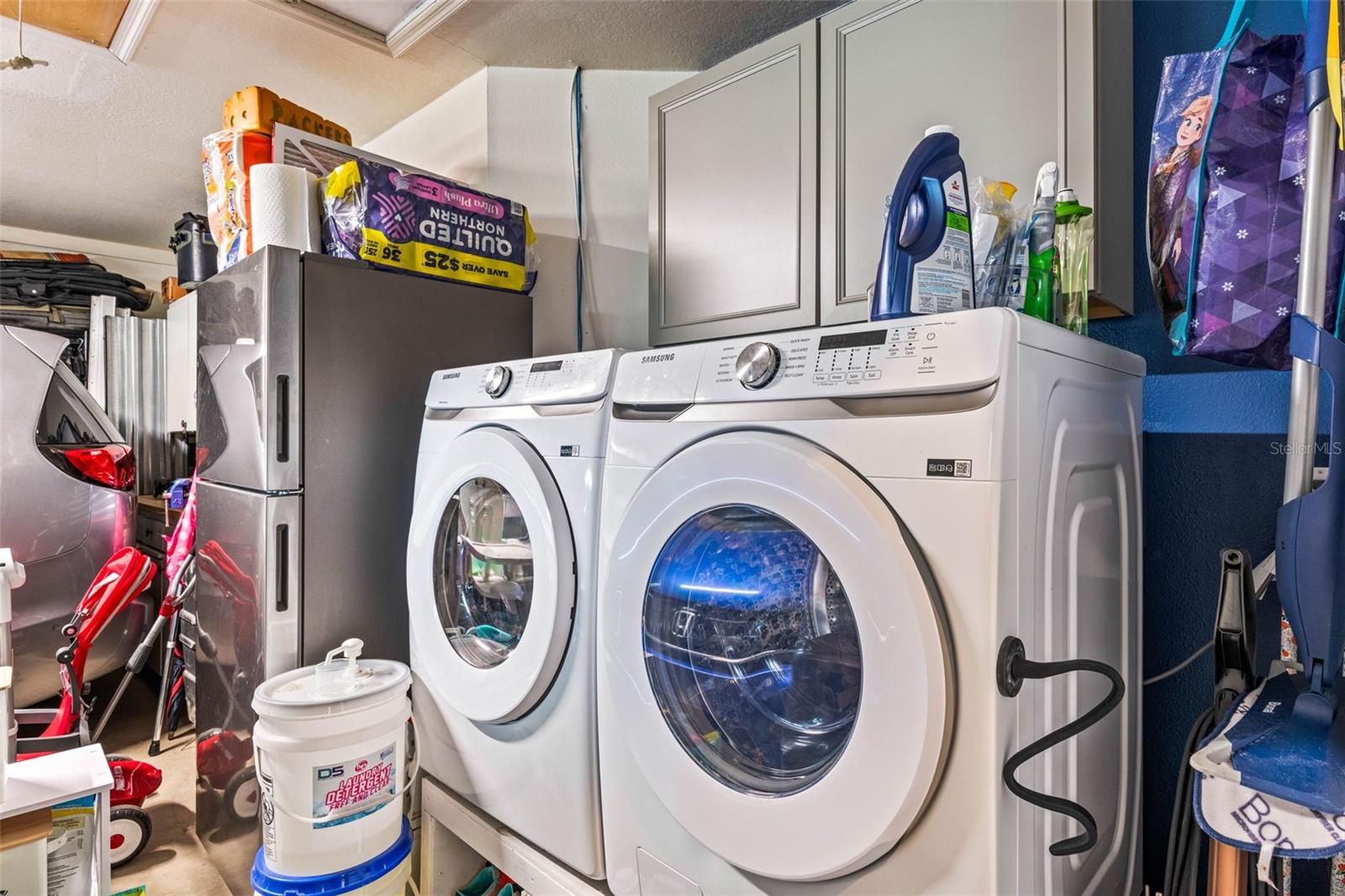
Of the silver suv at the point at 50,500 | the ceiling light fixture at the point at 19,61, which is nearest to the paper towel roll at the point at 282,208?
the ceiling light fixture at the point at 19,61

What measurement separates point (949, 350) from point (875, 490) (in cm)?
19

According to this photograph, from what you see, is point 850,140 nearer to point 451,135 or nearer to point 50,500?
point 451,135

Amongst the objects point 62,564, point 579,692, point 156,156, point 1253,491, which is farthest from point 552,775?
point 156,156

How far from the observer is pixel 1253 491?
1228 mm

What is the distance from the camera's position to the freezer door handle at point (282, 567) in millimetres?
1567

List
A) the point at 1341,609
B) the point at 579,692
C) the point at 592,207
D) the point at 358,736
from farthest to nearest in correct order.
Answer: the point at 592,207
the point at 358,736
the point at 579,692
the point at 1341,609

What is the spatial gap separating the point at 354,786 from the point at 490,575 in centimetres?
49

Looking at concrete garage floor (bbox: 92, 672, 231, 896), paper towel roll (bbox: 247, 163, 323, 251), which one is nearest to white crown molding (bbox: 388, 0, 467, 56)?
paper towel roll (bbox: 247, 163, 323, 251)

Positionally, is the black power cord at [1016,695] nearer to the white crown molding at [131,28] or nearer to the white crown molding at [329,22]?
the white crown molding at [329,22]

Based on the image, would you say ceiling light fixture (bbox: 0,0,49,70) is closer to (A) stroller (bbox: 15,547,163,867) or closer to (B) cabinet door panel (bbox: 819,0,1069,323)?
(A) stroller (bbox: 15,547,163,867)

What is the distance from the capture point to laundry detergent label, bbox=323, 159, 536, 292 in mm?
1728

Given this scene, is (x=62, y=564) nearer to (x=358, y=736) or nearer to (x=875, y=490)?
(x=358, y=736)

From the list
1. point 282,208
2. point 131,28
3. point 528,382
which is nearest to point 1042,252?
point 528,382

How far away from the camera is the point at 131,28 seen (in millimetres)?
2137
